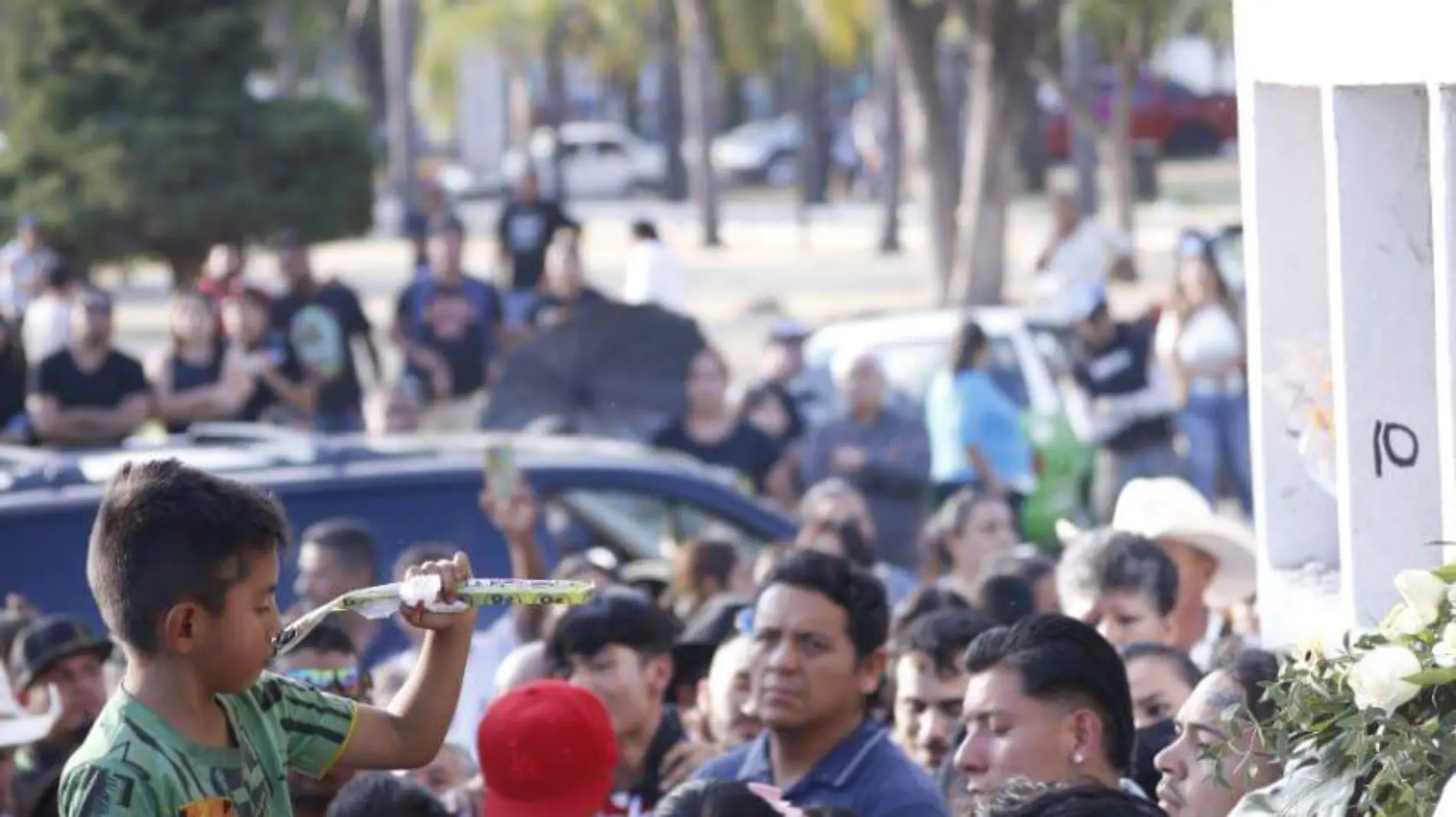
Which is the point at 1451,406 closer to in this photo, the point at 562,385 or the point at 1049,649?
the point at 1049,649

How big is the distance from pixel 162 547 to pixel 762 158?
2102 inches

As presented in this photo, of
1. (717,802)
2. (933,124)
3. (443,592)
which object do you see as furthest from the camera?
(933,124)

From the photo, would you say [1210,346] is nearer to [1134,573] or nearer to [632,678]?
[1134,573]

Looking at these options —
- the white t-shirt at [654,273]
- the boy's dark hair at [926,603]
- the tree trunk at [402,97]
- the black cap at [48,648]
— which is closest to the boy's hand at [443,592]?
the boy's dark hair at [926,603]

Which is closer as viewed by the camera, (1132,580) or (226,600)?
(226,600)

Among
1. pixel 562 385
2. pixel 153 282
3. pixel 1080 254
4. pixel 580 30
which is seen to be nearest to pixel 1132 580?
pixel 562 385

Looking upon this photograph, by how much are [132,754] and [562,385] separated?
31.9 feet

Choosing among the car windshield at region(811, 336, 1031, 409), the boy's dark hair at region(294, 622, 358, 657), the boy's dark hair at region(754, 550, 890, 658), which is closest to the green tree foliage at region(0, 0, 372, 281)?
the car windshield at region(811, 336, 1031, 409)

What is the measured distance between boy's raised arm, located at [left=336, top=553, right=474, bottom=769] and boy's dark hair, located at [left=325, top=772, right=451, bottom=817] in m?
1.12

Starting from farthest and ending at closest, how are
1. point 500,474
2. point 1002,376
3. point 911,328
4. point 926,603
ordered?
point 911,328 → point 1002,376 → point 500,474 → point 926,603

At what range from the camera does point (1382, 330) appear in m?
5.06

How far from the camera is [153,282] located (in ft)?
122

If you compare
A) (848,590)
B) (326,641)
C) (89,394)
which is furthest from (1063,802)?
(89,394)

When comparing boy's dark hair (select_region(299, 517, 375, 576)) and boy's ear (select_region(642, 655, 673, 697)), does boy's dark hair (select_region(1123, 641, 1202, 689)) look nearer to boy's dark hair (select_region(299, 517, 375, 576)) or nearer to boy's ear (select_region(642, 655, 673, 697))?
boy's ear (select_region(642, 655, 673, 697))
